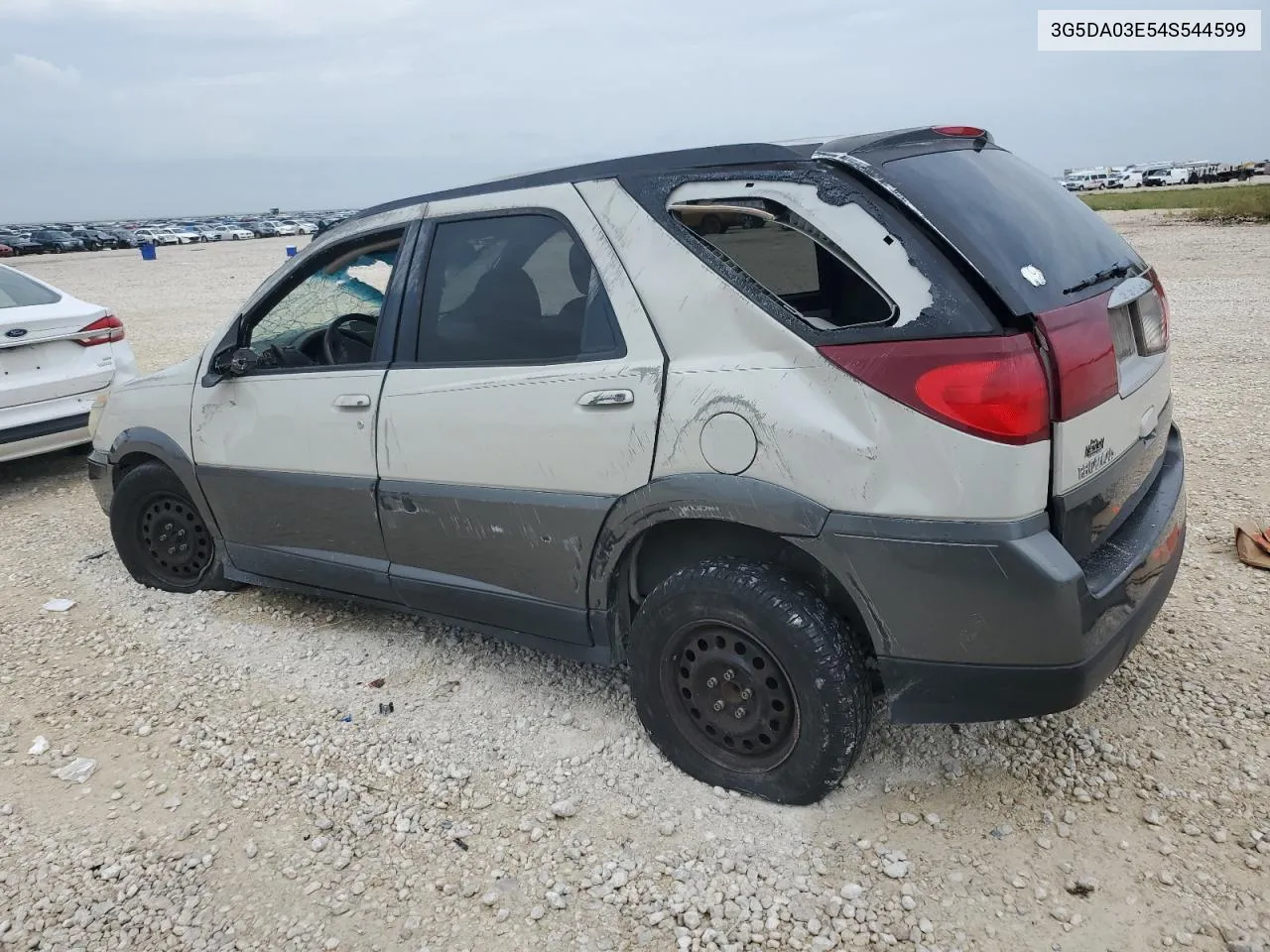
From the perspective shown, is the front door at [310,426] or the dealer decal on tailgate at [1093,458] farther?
the front door at [310,426]

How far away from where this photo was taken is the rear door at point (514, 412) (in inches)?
110

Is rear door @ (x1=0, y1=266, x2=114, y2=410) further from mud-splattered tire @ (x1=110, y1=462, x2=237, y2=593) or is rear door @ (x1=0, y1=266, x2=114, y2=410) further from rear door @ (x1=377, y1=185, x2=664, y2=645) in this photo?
rear door @ (x1=377, y1=185, x2=664, y2=645)

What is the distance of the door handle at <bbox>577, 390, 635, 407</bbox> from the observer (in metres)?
2.71

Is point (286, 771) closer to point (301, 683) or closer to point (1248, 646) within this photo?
point (301, 683)

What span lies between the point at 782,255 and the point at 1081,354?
840mm

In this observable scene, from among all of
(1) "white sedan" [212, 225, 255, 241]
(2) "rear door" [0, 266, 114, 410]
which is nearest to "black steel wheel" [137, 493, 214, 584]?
(2) "rear door" [0, 266, 114, 410]

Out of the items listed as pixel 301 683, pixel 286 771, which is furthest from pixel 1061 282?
pixel 301 683

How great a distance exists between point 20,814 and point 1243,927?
355 centimetres

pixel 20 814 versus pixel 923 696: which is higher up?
pixel 923 696

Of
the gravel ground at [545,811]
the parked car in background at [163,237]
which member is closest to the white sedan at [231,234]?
Answer: the parked car in background at [163,237]

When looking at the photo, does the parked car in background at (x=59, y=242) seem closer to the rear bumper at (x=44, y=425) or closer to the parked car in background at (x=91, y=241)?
the parked car in background at (x=91, y=241)

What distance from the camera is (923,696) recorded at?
244 cm

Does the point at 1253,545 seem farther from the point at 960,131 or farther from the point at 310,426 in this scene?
the point at 310,426

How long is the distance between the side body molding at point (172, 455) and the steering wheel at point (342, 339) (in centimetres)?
86
